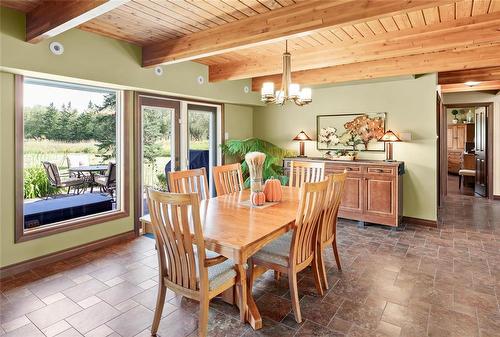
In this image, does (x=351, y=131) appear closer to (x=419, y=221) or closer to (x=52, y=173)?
(x=419, y=221)

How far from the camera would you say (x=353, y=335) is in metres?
2.05

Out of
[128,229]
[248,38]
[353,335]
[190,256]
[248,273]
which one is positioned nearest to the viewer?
[190,256]

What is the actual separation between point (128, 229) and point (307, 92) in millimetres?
2909

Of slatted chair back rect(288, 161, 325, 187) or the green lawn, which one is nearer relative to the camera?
the green lawn

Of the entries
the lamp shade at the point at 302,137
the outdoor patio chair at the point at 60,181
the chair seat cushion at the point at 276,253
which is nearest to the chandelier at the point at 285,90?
the chair seat cushion at the point at 276,253

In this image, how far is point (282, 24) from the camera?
2568 mm

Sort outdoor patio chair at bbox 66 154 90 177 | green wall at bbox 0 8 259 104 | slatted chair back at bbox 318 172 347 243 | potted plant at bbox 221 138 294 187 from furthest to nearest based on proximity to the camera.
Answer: potted plant at bbox 221 138 294 187 → outdoor patio chair at bbox 66 154 90 177 → green wall at bbox 0 8 259 104 → slatted chair back at bbox 318 172 347 243

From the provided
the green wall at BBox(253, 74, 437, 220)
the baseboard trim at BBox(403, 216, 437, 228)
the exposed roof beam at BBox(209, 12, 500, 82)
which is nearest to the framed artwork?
the green wall at BBox(253, 74, 437, 220)

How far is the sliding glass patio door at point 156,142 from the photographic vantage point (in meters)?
4.17

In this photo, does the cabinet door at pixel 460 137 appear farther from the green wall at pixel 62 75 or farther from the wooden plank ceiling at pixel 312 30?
the green wall at pixel 62 75

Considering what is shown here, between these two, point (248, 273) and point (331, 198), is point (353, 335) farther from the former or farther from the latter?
point (331, 198)

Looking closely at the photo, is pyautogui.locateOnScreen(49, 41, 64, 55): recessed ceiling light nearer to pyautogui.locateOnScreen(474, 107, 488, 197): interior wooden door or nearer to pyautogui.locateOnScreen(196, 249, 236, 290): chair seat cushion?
pyautogui.locateOnScreen(196, 249, 236, 290): chair seat cushion

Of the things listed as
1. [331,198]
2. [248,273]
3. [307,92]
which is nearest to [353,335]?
[248,273]

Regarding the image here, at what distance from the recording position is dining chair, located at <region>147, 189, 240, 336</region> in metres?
1.76
